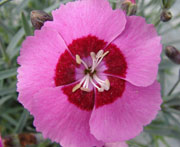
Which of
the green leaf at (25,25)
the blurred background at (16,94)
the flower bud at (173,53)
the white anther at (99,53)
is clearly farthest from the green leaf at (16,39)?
the flower bud at (173,53)

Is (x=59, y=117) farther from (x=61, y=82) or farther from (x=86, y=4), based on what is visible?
(x=86, y=4)

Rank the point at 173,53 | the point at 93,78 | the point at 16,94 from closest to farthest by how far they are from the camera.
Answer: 1. the point at 93,78
2. the point at 173,53
3. the point at 16,94

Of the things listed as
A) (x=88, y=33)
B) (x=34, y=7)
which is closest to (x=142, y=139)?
(x=88, y=33)

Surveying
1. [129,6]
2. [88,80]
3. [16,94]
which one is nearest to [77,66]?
Answer: [88,80]

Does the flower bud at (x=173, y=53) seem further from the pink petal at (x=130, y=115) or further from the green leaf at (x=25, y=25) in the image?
the green leaf at (x=25, y=25)

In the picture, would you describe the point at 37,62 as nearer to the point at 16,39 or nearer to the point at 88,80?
the point at 88,80

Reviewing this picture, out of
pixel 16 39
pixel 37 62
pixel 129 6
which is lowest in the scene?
pixel 16 39

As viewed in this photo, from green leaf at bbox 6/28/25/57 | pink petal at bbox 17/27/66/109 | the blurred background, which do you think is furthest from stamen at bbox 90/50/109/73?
green leaf at bbox 6/28/25/57

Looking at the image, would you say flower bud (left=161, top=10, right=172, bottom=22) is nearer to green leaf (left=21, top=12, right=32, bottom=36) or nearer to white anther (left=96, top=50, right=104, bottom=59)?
white anther (left=96, top=50, right=104, bottom=59)
